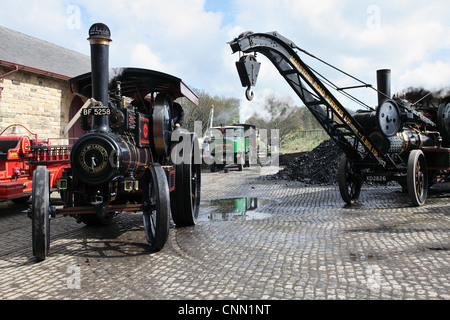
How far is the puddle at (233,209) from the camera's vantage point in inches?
261

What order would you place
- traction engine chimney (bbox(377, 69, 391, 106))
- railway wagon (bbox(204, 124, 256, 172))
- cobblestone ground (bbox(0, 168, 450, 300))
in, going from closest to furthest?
1. cobblestone ground (bbox(0, 168, 450, 300))
2. traction engine chimney (bbox(377, 69, 391, 106))
3. railway wagon (bbox(204, 124, 256, 172))

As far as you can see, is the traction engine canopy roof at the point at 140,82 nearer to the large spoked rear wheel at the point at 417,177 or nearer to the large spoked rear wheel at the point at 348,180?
the large spoked rear wheel at the point at 348,180

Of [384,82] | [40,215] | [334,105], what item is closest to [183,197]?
[40,215]

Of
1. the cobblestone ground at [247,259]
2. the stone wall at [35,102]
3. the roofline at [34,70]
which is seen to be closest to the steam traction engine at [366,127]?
the cobblestone ground at [247,259]

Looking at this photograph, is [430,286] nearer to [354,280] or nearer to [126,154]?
[354,280]

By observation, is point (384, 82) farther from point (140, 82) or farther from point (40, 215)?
point (40, 215)

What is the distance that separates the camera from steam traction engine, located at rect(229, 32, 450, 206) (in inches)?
266

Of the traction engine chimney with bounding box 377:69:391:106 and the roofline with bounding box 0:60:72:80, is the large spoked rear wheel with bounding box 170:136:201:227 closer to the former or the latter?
the traction engine chimney with bounding box 377:69:391:106

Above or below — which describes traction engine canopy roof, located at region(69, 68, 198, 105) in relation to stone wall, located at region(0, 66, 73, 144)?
below

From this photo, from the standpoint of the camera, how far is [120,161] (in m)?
4.45

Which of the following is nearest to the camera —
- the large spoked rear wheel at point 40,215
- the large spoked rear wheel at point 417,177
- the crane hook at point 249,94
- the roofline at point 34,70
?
A: the large spoked rear wheel at point 40,215

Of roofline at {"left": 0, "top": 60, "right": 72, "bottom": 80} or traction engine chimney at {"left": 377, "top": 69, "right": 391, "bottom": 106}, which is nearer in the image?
traction engine chimney at {"left": 377, "top": 69, "right": 391, "bottom": 106}

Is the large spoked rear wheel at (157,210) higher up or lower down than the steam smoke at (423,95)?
lower down


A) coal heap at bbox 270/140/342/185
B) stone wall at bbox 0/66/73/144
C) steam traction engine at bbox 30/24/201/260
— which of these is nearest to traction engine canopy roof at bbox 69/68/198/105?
steam traction engine at bbox 30/24/201/260
